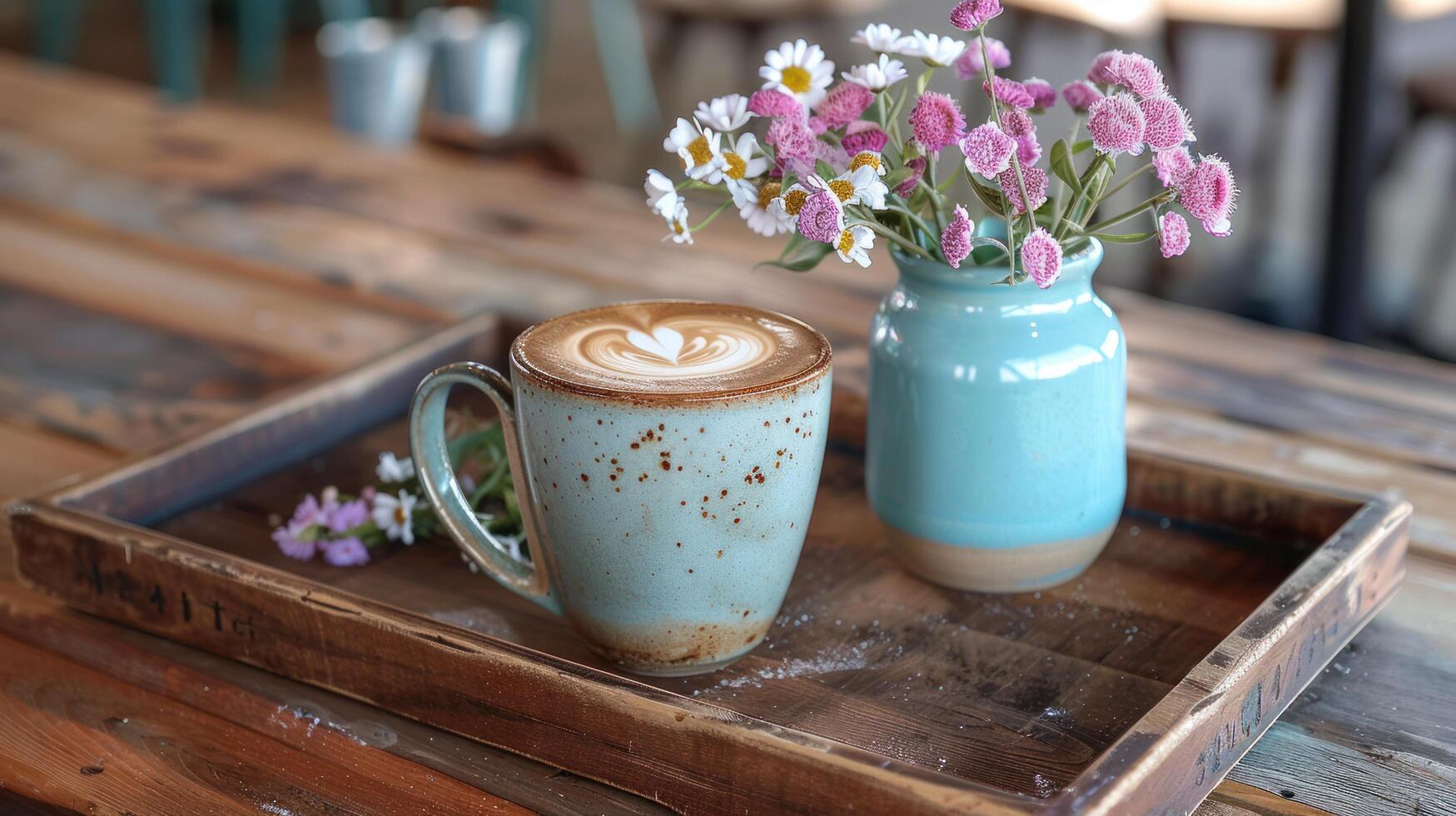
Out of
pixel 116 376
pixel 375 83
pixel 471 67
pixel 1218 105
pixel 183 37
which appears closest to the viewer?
pixel 116 376

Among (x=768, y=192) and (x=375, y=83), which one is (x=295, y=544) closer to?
(x=768, y=192)

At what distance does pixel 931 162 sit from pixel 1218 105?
2.42 metres

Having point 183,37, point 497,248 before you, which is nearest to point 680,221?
point 497,248

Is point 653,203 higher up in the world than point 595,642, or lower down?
higher up

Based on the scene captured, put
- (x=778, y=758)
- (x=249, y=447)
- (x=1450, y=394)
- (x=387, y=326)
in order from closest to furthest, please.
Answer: (x=778, y=758) → (x=249, y=447) → (x=1450, y=394) → (x=387, y=326)

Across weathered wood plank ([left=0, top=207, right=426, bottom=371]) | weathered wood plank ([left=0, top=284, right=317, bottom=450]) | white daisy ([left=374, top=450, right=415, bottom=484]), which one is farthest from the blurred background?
white daisy ([left=374, top=450, right=415, bottom=484])


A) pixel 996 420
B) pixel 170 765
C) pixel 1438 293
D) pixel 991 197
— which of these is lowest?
pixel 1438 293

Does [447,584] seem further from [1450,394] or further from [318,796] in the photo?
[1450,394]

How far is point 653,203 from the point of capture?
0.61 meters

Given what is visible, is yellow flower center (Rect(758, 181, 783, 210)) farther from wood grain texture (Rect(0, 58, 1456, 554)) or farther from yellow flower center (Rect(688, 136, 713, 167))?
wood grain texture (Rect(0, 58, 1456, 554))

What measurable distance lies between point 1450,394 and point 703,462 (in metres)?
0.65

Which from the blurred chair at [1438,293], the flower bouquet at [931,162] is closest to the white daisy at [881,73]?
the flower bouquet at [931,162]

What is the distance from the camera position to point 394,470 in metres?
0.76

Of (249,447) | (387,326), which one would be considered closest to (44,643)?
(249,447)
